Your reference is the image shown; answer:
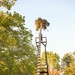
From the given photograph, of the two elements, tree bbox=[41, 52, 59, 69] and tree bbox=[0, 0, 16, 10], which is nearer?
tree bbox=[0, 0, 16, 10]

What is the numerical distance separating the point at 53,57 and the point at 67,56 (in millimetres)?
18515

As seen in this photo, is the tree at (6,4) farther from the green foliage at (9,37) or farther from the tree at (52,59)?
the tree at (52,59)

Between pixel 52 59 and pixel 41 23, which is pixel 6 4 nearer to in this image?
pixel 41 23

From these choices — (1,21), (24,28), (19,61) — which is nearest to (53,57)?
(19,61)

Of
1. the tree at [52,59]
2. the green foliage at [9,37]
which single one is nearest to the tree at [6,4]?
the green foliage at [9,37]

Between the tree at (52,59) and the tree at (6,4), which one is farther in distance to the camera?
the tree at (52,59)

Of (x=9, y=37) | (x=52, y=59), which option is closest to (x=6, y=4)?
(x=9, y=37)

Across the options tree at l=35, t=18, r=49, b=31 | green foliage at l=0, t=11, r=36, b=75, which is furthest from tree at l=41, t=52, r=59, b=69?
tree at l=35, t=18, r=49, b=31

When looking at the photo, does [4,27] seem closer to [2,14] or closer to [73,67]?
[2,14]

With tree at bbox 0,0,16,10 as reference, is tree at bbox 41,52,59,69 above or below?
below

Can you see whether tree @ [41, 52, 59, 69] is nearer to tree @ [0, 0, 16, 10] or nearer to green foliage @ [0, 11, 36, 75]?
green foliage @ [0, 11, 36, 75]

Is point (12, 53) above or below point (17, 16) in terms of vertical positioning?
below

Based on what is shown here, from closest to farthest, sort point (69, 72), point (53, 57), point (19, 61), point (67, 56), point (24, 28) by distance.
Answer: point (24, 28), point (19, 61), point (69, 72), point (53, 57), point (67, 56)

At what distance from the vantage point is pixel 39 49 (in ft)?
81.8
